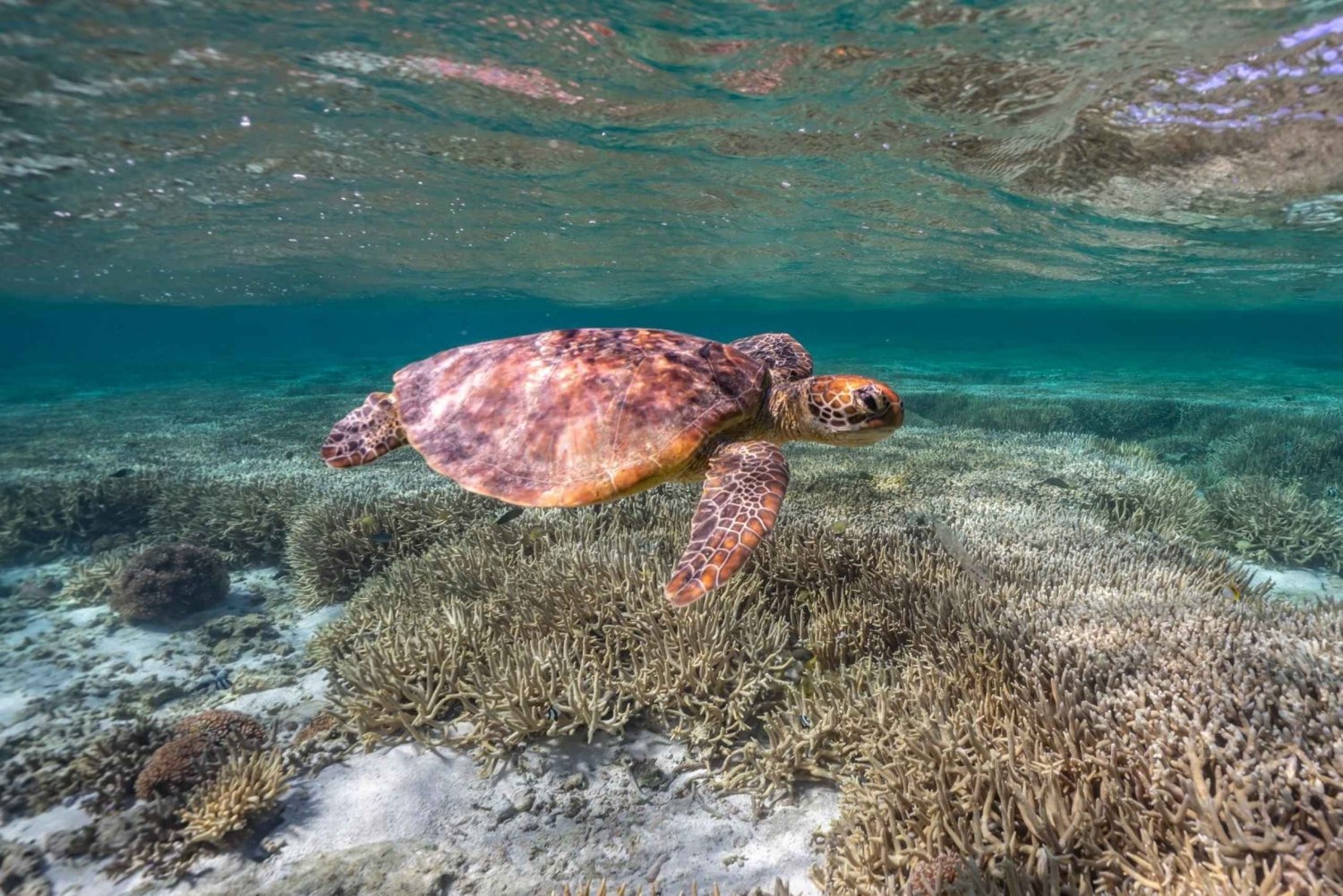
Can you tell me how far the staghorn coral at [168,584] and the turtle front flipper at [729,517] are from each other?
6.76 meters

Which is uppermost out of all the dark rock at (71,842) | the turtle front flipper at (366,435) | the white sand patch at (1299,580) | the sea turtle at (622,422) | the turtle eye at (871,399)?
the turtle eye at (871,399)

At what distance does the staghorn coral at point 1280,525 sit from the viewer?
8266 mm

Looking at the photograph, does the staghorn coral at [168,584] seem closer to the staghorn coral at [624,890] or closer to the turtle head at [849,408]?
the staghorn coral at [624,890]

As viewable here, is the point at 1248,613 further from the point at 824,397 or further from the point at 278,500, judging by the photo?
the point at 278,500

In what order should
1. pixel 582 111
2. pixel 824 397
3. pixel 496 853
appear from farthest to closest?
1. pixel 582 111
2. pixel 824 397
3. pixel 496 853

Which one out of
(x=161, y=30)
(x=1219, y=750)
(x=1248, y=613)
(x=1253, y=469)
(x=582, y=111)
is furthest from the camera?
(x=582, y=111)

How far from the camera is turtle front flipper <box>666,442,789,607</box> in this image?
3.38 meters

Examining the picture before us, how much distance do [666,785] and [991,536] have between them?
4.56 metres

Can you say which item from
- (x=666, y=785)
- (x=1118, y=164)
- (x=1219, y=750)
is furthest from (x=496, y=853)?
(x=1118, y=164)

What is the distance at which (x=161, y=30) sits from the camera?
33.6 ft

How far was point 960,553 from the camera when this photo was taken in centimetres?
510

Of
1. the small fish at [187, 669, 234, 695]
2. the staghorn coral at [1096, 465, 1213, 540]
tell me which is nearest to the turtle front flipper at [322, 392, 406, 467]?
the small fish at [187, 669, 234, 695]

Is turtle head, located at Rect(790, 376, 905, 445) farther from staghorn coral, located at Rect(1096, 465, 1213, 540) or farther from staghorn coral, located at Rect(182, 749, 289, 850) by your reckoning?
staghorn coral, located at Rect(1096, 465, 1213, 540)

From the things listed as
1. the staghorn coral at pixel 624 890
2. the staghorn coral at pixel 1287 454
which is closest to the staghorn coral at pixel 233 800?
the staghorn coral at pixel 624 890
